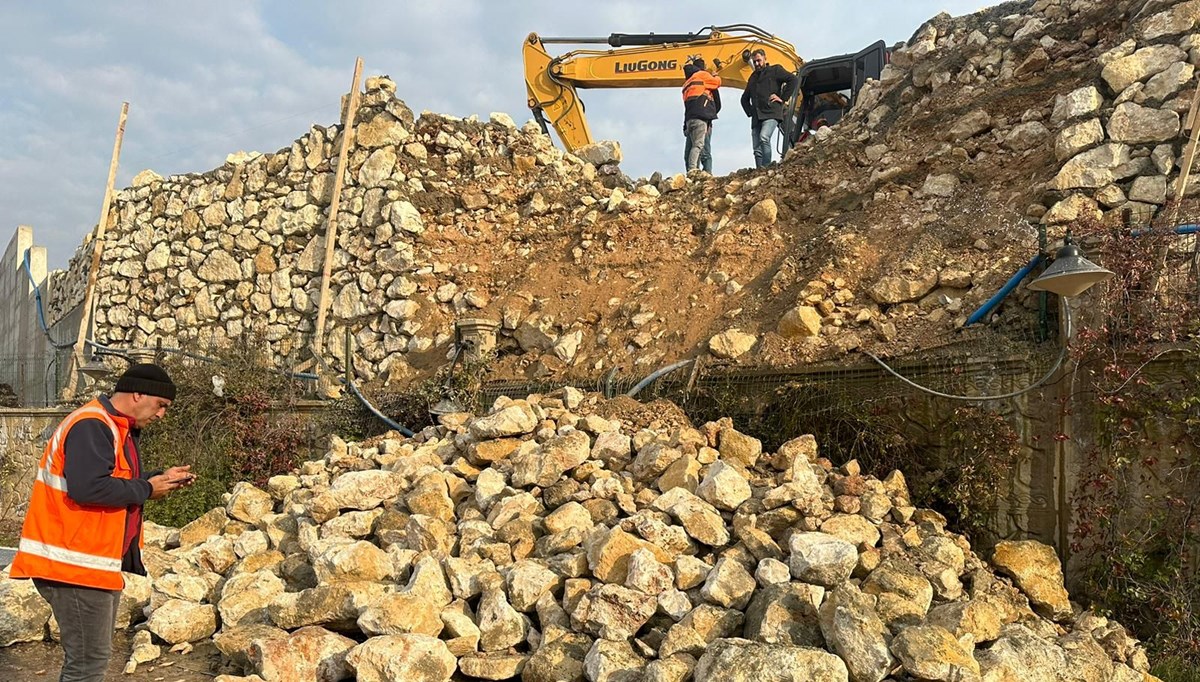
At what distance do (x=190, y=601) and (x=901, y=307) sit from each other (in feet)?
17.7

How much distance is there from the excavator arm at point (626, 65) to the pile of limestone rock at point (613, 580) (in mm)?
6873

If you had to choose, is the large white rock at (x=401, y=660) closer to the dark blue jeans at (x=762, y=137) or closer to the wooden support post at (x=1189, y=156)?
the wooden support post at (x=1189, y=156)

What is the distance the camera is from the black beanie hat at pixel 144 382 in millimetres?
3459

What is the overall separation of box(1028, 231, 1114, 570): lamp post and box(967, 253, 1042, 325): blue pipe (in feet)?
1.33

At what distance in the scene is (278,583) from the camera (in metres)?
5.07

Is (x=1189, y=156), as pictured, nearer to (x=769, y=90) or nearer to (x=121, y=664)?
(x=769, y=90)

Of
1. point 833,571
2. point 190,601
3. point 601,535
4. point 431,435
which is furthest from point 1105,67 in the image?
point 190,601

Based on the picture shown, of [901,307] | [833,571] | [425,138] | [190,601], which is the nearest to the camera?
[833,571]

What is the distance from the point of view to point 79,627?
3.25 metres

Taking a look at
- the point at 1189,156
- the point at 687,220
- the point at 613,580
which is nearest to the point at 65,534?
the point at 613,580

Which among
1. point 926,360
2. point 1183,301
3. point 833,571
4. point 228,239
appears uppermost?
point 228,239

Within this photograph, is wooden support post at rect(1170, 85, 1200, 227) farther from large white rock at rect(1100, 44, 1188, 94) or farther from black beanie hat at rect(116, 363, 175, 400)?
black beanie hat at rect(116, 363, 175, 400)

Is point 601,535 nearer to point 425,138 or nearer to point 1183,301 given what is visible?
point 1183,301

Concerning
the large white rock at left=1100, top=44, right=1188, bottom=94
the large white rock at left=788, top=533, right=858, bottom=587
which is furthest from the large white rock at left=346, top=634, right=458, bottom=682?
the large white rock at left=1100, top=44, right=1188, bottom=94
